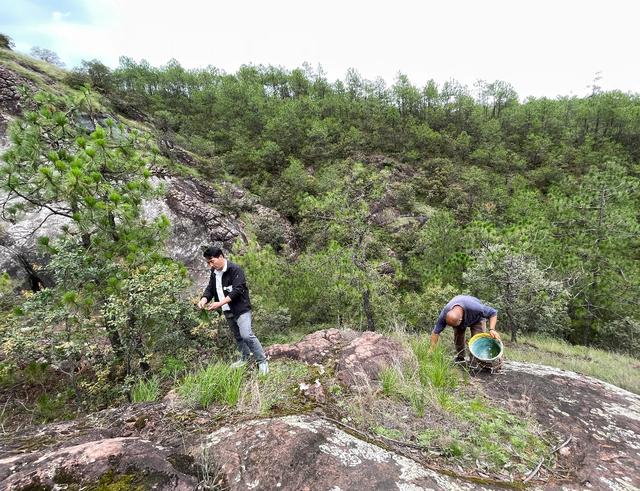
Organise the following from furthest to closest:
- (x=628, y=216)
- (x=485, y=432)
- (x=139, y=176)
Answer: (x=628, y=216), (x=139, y=176), (x=485, y=432)

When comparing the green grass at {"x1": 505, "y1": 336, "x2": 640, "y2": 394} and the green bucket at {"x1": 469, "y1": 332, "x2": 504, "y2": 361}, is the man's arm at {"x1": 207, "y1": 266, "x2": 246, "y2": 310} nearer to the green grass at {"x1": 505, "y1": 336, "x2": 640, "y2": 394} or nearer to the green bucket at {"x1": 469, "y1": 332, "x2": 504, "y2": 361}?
the green bucket at {"x1": 469, "y1": 332, "x2": 504, "y2": 361}

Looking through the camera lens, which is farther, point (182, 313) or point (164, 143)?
point (164, 143)

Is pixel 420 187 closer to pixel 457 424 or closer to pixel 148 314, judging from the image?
pixel 148 314

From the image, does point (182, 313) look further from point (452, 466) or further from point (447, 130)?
point (447, 130)

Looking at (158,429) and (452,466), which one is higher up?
(158,429)

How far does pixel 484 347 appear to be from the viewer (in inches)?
159

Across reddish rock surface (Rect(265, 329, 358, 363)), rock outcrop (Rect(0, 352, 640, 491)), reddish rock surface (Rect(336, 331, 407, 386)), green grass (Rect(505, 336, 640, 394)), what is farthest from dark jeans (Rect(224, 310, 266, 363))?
green grass (Rect(505, 336, 640, 394))

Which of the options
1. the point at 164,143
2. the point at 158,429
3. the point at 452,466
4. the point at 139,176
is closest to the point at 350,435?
the point at 452,466

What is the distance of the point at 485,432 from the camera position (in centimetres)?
258

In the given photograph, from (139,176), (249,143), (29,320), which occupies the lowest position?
(29,320)

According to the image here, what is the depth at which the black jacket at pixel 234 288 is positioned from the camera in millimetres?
3734

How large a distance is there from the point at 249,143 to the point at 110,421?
101 ft

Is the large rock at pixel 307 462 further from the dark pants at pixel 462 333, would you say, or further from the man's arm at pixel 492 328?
the dark pants at pixel 462 333

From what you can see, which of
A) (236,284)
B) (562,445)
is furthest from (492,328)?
(236,284)
